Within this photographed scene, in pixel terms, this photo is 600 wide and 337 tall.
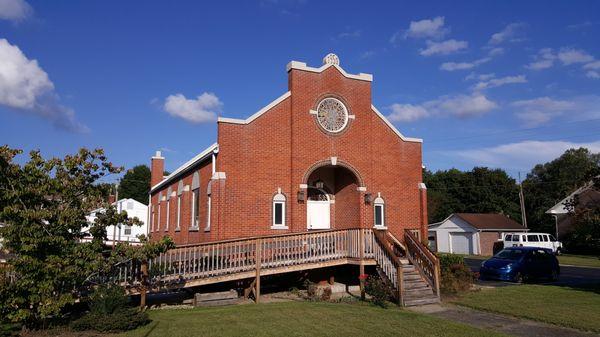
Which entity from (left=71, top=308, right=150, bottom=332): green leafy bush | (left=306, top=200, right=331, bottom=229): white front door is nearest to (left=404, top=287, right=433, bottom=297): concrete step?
(left=306, top=200, right=331, bottom=229): white front door

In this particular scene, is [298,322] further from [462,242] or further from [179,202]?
[462,242]

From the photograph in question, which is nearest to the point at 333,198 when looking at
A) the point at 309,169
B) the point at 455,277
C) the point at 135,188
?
the point at 309,169

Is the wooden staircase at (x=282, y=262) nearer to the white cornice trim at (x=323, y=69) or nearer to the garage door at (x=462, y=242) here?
the white cornice trim at (x=323, y=69)

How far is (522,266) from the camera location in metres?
21.3

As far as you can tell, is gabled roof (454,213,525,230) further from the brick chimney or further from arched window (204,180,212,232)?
arched window (204,180,212,232)

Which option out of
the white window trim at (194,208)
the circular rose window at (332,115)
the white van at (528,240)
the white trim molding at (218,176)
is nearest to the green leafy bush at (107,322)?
the white trim molding at (218,176)

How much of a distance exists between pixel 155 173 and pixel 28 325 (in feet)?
92.4

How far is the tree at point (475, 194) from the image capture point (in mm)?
63344

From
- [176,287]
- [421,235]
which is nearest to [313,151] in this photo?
[421,235]

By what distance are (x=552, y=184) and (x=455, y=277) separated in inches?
2219

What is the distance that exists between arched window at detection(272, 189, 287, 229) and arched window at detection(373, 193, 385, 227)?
4319mm

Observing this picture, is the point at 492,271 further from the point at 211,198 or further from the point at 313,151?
the point at 211,198

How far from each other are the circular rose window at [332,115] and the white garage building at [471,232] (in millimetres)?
27865

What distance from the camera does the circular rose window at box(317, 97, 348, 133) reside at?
2042cm
